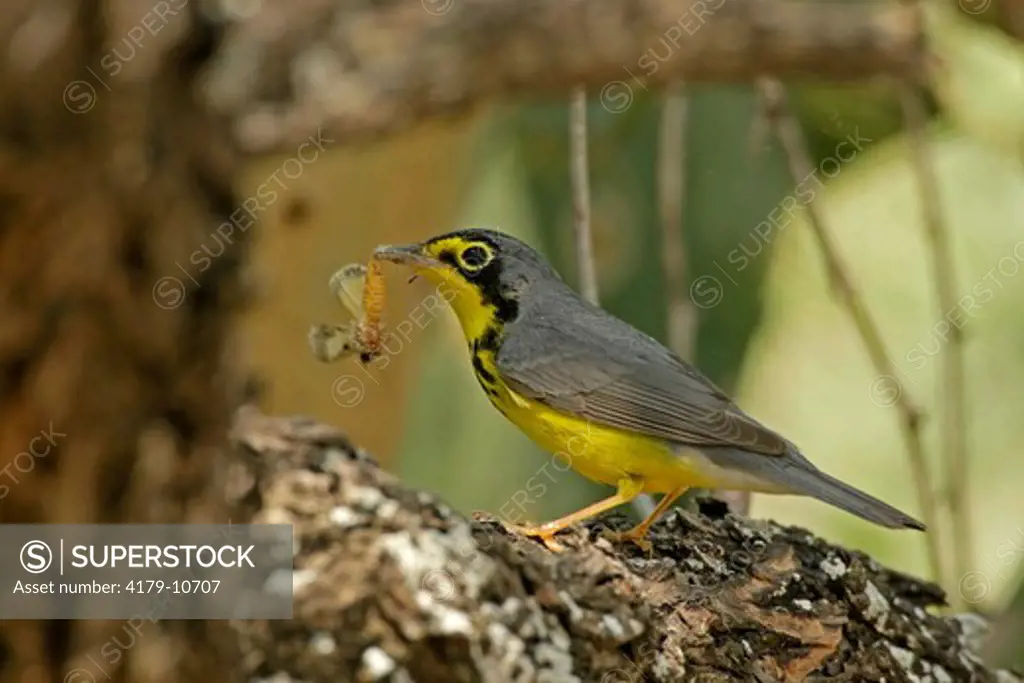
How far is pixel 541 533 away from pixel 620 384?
783mm

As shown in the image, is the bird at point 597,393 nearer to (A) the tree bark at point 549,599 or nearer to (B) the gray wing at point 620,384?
(B) the gray wing at point 620,384

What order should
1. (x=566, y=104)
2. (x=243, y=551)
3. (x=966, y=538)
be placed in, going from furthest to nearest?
(x=566, y=104), (x=966, y=538), (x=243, y=551)

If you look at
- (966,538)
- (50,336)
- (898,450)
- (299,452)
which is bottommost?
(898,450)

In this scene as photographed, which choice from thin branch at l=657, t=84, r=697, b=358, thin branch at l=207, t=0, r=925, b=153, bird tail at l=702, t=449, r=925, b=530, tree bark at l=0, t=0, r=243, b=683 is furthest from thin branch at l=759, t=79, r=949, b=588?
tree bark at l=0, t=0, r=243, b=683

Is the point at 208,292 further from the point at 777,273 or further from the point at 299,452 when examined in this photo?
the point at 777,273

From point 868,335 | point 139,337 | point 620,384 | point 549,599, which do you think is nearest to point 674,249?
point 868,335

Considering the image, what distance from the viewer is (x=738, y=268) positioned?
269 inches

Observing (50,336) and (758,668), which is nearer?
(50,336)

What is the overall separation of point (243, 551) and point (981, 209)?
6594mm

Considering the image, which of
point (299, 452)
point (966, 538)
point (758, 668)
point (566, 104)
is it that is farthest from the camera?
point (566, 104)

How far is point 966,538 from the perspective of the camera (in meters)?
4.98

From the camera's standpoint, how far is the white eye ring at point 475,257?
4410 millimetres

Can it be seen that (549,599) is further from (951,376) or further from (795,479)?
(951,376)

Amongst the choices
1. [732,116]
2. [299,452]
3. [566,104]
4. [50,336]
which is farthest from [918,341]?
[50,336]
